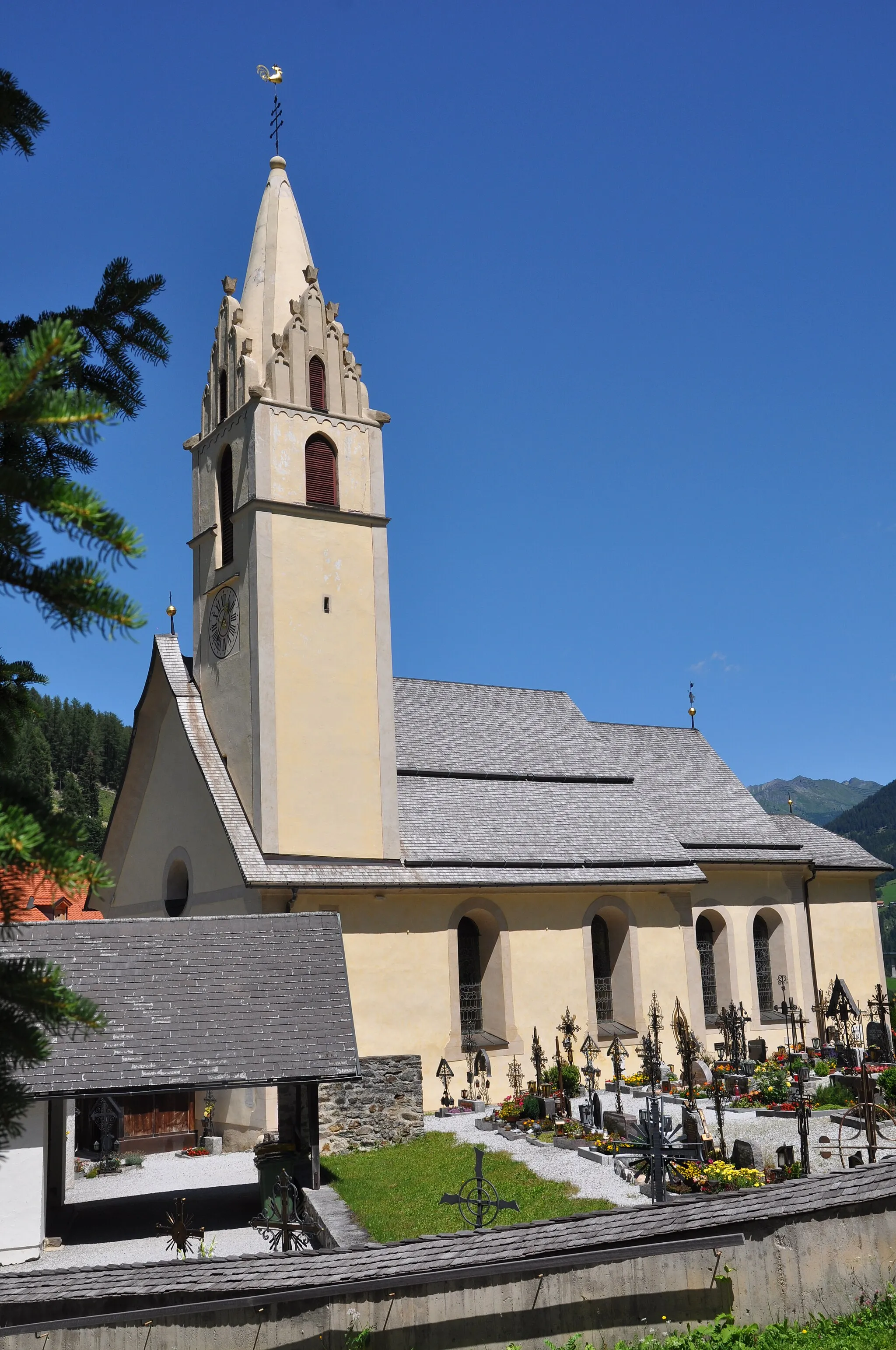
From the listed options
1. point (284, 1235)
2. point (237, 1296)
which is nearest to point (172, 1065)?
point (284, 1235)

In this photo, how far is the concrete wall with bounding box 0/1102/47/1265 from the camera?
662 inches

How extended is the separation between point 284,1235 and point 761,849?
24.8 m

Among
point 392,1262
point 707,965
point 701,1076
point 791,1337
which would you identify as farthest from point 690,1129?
point 707,965

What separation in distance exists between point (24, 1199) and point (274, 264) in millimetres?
22886

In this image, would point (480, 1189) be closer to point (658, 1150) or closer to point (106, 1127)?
point (658, 1150)

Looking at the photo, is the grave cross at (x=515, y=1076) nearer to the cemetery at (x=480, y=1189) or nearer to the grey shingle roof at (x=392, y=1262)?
the cemetery at (x=480, y=1189)

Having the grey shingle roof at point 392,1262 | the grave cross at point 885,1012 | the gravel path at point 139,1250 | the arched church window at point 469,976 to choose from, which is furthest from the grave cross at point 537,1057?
the grey shingle roof at point 392,1262

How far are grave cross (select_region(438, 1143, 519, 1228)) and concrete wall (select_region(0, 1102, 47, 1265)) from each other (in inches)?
223

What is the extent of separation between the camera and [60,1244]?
17.4m

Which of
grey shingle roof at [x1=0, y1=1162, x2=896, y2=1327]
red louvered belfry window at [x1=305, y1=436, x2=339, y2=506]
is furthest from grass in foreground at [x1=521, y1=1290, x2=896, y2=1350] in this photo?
red louvered belfry window at [x1=305, y1=436, x2=339, y2=506]

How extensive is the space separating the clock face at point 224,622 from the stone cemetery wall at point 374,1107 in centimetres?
1069

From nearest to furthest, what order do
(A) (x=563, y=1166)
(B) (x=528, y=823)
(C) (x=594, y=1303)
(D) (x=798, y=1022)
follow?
(C) (x=594, y=1303), (A) (x=563, y=1166), (B) (x=528, y=823), (D) (x=798, y=1022)

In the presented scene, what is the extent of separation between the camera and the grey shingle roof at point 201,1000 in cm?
1781

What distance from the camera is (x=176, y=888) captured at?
3028 cm
